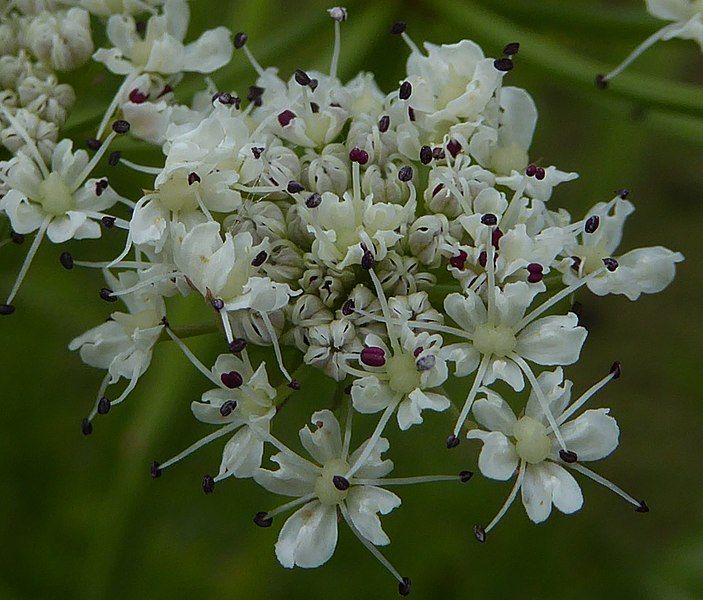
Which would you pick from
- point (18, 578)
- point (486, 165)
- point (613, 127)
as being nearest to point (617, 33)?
point (486, 165)

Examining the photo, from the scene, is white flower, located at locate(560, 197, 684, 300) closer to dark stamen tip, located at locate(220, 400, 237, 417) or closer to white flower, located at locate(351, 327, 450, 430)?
white flower, located at locate(351, 327, 450, 430)

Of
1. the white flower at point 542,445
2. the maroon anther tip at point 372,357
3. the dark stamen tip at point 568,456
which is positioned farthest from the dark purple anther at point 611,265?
the maroon anther tip at point 372,357

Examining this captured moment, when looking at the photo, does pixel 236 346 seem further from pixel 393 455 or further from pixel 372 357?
pixel 393 455

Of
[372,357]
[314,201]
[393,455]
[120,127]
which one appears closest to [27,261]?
[120,127]

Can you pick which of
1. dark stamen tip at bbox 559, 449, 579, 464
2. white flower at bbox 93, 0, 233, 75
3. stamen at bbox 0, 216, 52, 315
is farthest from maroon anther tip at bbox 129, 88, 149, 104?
dark stamen tip at bbox 559, 449, 579, 464

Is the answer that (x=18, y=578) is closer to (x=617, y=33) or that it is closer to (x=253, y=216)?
(x=253, y=216)

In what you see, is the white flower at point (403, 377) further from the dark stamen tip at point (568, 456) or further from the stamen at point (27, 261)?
the stamen at point (27, 261)

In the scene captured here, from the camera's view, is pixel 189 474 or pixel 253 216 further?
pixel 189 474
